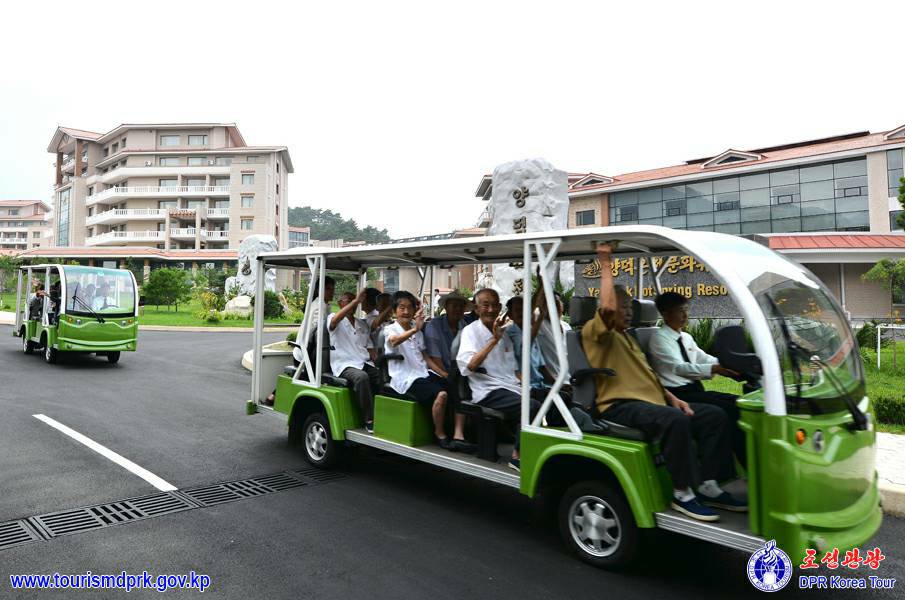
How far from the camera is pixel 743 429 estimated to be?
3.22 m

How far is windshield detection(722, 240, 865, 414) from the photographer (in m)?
3.23

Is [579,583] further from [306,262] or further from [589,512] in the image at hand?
[306,262]

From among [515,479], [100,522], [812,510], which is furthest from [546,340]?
[100,522]

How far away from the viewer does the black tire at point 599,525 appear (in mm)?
3549

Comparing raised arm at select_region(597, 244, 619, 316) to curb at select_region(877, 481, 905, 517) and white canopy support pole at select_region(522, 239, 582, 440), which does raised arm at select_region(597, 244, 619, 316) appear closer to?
white canopy support pole at select_region(522, 239, 582, 440)

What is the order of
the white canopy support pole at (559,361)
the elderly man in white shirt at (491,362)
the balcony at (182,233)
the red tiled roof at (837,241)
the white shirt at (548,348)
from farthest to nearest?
the balcony at (182,233) → the red tiled roof at (837,241) → the white shirt at (548,348) → the elderly man in white shirt at (491,362) → the white canopy support pole at (559,361)

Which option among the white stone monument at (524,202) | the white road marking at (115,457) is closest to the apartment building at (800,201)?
the white stone monument at (524,202)

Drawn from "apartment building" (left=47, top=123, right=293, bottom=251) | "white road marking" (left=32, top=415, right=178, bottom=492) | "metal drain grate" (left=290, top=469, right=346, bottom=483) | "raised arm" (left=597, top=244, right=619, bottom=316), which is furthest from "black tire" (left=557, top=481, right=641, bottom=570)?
"apartment building" (left=47, top=123, right=293, bottom=251)

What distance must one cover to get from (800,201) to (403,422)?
106 feet

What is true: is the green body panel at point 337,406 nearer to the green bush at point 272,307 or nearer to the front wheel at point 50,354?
the front wheel at point 50,354

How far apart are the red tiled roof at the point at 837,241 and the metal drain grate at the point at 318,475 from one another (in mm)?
24929

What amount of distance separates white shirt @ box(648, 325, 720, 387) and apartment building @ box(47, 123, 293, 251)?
5540 cm

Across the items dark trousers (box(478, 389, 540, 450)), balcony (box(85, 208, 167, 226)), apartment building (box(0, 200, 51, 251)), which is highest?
apartment building (box(0, 200, 51, 251))

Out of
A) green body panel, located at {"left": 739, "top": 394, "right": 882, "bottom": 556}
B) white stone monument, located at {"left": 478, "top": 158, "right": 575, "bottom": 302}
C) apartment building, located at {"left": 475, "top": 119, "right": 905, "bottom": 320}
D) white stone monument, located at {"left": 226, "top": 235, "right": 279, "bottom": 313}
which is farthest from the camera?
white stone monument, located at {"left": 226, "top": 235, "right": 279, "bottom": 313}
